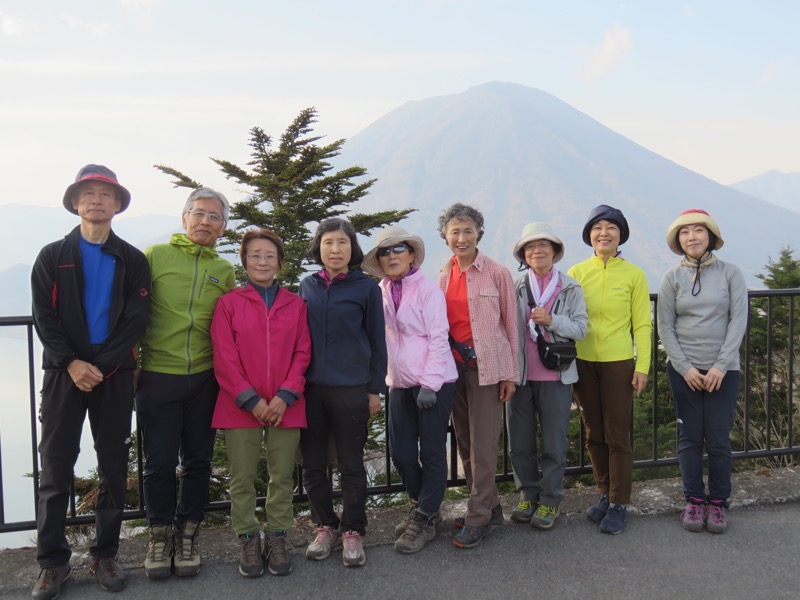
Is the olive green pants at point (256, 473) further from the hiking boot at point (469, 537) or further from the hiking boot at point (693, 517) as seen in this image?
the hiking boot at point (693, 517)

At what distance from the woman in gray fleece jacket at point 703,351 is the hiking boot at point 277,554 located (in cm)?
214

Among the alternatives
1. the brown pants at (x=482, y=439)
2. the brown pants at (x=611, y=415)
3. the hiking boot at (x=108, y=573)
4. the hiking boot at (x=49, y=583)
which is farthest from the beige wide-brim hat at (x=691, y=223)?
the hiking boot at (x=49, y=583)

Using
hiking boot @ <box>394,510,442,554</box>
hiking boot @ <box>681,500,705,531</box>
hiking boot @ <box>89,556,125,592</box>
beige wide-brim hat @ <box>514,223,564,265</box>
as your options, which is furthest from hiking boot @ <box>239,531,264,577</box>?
hiking boot @ <box>681,500,705,531</box>

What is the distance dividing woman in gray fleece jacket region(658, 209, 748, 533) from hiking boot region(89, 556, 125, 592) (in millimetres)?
2890

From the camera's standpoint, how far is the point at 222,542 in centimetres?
320

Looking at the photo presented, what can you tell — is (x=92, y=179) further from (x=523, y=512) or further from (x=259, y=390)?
(x=523, y=512)

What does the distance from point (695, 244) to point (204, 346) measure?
8.84 feet

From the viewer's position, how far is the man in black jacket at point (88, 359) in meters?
2.67

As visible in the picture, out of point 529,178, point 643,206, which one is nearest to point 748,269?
point 643,206

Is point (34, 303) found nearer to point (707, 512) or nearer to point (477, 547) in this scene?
point (477, 547)

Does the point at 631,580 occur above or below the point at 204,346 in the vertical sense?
below

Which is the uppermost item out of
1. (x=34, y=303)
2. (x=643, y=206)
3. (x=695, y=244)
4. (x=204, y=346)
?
(x=643, y=206)

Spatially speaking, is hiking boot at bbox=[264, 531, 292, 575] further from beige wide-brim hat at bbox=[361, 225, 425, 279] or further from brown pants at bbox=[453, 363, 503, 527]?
beige wide-brim hat at bbox=[361, 225, 425, 279]

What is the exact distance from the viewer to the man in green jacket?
2875mm
